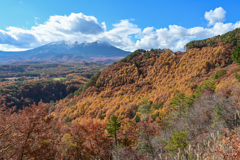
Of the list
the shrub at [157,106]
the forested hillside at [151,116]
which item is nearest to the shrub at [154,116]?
the forested hillside at [151,116]

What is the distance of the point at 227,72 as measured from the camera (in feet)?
69.4

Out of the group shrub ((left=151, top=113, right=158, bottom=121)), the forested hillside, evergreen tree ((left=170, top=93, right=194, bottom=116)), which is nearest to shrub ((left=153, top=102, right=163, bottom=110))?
the forested hillside

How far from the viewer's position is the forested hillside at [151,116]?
22.7ft

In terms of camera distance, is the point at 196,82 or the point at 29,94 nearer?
the point at 196,82

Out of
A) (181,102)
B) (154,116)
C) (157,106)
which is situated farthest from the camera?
(157,106)

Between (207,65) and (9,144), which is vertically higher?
(207,65)

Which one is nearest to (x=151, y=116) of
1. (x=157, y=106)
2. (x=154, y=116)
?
(x=154, y=116)

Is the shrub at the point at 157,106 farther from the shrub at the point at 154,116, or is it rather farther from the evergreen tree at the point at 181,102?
the evergreen tree at the point at 181,102

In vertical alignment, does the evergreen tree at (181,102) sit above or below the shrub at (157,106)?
above

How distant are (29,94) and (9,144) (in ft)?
336

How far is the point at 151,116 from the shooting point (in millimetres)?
23281

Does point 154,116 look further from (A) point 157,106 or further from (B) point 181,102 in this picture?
(B) point 181,102

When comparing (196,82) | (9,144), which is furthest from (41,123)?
Result: (196,82)

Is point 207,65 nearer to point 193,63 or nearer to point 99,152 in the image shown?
point 193,63
